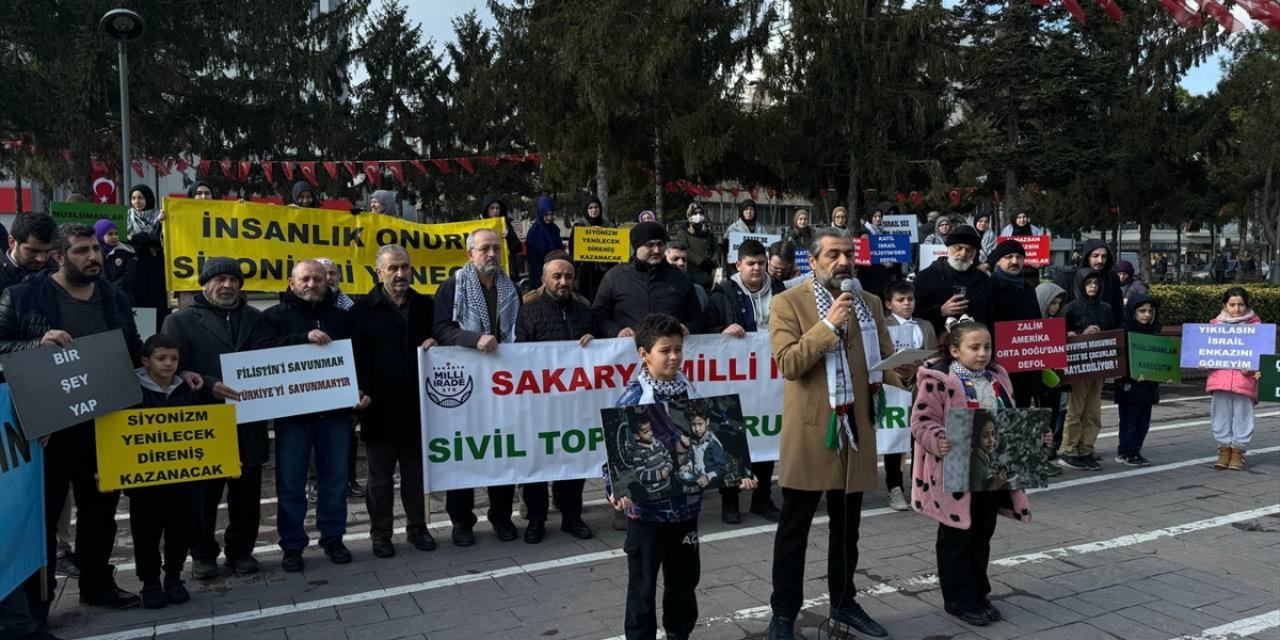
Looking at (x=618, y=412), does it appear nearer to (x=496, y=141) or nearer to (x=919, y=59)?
(x=919, y=59)

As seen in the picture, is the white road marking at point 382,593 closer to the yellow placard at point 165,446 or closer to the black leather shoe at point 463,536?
the black leather shoe at point 463,536

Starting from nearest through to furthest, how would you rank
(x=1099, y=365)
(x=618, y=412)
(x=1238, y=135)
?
(x=618, y=412)
(x=1099, y=365)
(x=1238, y=135)

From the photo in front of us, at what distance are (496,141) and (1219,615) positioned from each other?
108 feet

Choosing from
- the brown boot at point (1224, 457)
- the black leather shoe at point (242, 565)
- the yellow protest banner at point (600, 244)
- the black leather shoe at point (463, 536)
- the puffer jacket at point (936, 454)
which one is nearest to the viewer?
the puffer jacket at point (936, 454)

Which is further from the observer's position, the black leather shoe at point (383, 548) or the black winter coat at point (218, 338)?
the black leather shoe at point (383, 548)

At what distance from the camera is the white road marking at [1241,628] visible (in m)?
4.62

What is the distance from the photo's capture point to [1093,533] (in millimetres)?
6449

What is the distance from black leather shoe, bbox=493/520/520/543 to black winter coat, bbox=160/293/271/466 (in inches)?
64.3

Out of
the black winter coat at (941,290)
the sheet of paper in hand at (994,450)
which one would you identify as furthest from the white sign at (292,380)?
the black winter coat at (941,290)

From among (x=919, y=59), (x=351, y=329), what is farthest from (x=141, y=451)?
(x=919, y=59)

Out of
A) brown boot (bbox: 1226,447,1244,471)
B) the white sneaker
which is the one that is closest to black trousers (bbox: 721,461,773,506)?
the white sneaker

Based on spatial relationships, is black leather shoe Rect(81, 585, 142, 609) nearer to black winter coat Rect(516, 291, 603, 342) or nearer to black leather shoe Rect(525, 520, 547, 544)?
black leather shoe Rect(525, 520, 547, 544)

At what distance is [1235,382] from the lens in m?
8.41

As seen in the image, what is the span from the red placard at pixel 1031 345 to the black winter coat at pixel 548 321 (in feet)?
11.7
